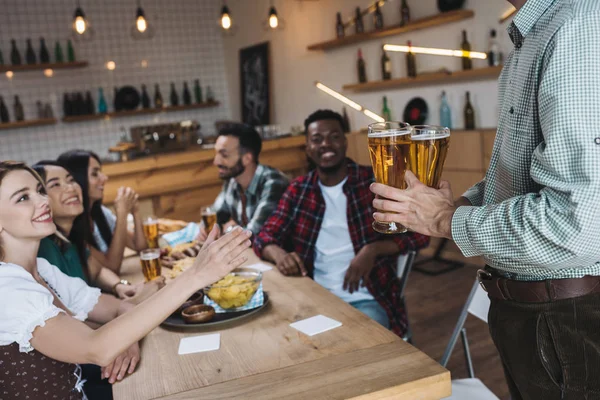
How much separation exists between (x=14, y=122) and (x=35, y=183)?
18.3 feet

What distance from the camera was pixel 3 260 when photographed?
1.53 metres

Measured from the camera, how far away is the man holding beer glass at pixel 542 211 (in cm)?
97

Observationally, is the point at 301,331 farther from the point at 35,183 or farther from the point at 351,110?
the point at 351,110

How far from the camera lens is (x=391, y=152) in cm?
110

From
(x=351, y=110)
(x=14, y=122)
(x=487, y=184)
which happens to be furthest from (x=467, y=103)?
(x=14, y=122)

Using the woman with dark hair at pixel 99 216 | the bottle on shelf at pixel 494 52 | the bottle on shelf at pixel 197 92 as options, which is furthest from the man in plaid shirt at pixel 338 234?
the bottle on shelf at pixel 197 92

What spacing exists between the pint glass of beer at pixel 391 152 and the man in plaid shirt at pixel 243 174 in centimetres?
209

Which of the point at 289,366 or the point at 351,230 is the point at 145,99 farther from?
the point at 289,366

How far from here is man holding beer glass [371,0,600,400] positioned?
0.97 meters

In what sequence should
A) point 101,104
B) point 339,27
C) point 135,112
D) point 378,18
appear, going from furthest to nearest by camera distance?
1. point 135,112
2. point 101,104
3. point 339,27
4. point 378,18

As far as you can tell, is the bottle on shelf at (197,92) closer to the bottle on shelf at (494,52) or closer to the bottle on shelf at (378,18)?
the bottle on shelf at (378,18)

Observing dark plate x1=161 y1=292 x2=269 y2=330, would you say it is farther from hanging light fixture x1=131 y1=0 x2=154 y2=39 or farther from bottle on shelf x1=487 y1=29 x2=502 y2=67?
hanging light fixture x1=131 y1=0 x2=154 y2=39

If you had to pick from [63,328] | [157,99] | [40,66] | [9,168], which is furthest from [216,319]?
[157,99]

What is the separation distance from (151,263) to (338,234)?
934mm
